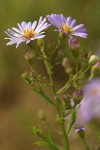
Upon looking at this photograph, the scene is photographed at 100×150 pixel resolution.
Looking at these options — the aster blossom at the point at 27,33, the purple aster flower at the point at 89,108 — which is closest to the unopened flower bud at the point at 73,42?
the aster blossom at the point at 27,33

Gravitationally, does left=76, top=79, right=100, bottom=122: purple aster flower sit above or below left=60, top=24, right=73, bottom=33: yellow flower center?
below

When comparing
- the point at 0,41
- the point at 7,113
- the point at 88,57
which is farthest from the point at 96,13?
the point at 88,57

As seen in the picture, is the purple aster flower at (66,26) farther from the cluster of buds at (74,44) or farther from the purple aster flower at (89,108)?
the purple aster flower at (89,108)

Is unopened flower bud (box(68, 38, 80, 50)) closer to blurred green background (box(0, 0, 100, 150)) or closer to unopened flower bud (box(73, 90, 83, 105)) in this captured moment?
unopened flower bud (box(73, 90, 83, 105))

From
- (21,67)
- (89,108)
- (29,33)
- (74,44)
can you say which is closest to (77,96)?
(74,44)

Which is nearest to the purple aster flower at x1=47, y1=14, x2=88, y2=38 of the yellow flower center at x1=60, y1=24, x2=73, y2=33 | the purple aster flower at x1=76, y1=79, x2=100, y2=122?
the yellow flower center at x1=60, y1=24, x2=73, y2=33

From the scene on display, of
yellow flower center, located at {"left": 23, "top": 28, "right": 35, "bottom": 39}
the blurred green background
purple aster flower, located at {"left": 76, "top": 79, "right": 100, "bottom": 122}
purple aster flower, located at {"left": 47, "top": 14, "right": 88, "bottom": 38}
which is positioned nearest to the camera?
purple aster flower, located at {"left": 47, "top": 14, "right": 88, "bottom": 38}

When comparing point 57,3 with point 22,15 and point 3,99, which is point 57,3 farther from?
point 3,99
